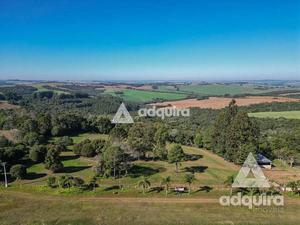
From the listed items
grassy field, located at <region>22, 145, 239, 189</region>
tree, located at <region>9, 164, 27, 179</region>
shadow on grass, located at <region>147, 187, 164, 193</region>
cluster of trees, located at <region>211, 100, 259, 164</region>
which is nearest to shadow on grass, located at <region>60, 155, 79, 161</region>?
grassy field, located at <region>22, 145, 239, 189</region>

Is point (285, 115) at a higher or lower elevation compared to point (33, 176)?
higher

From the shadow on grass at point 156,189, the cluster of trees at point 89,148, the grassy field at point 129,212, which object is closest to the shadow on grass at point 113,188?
the grassy field at point 129,212

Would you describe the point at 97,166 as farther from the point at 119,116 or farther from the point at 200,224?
the point at 119,116

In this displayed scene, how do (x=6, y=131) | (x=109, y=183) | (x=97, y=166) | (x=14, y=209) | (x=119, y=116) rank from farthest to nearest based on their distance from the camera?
(x=119, y=116) < (x=6, y=131) < (x=97, y=166) < (x=109, y=183) < (x=14, y=209)

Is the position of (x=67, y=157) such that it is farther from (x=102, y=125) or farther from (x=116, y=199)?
(x=116, y=199)

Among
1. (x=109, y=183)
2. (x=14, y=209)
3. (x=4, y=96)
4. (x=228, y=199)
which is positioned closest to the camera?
(x=14, y=209)

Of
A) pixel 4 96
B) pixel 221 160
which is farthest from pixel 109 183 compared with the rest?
pixel 4 96
